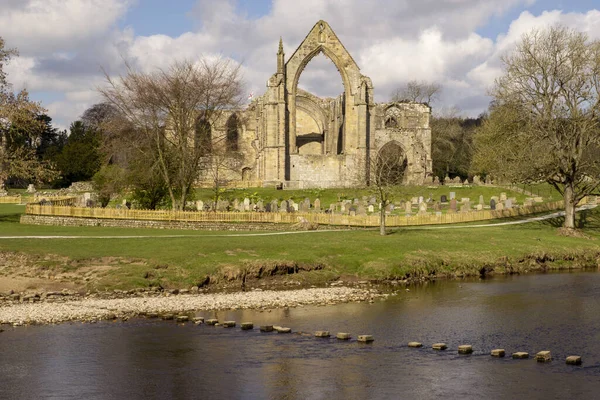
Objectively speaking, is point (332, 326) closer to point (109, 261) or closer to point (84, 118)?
point (109, 261)

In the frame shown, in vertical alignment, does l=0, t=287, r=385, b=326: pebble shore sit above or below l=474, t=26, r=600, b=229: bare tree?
below

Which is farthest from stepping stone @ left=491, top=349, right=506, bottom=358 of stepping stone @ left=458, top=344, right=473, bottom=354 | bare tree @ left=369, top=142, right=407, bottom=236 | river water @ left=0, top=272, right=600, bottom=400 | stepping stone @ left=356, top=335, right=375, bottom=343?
bare tree @ left=369, top=142, right=407, bottom=236

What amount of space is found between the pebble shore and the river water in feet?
3.48

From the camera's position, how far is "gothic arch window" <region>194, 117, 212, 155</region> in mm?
53781

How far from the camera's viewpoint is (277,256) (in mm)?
35219

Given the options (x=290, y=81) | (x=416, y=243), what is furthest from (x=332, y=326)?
(x=290, y=81)

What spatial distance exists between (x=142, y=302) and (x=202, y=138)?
1065 inches

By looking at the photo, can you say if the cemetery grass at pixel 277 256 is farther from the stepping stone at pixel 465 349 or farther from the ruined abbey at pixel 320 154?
the ruined abbey at pixel 320 154

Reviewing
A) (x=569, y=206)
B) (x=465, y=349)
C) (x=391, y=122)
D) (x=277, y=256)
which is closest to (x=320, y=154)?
(x=391, y=122)

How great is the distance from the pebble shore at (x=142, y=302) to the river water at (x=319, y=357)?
3.48ft

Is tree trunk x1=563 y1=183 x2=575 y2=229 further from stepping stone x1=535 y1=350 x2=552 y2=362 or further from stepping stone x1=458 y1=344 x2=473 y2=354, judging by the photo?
stepping stone x1=535 y1=350 x2=552 y2=362

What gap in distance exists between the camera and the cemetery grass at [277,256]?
106 feet

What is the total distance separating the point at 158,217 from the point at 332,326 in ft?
85.5

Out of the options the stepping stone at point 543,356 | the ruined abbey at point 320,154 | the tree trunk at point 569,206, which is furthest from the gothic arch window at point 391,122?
the stepping stone at point 543,356
